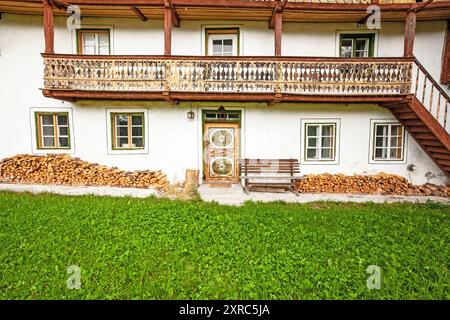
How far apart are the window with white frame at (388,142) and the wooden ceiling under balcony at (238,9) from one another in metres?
Answer: 4.22

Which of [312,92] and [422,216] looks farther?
[312,92]

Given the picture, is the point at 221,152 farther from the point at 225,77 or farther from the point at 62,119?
the point at 62,119

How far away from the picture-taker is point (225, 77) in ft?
29.1

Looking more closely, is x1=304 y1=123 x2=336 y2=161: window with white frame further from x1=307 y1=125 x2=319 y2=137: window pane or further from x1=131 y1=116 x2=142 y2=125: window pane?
x1=131 y1=116 x2=142 y2=125: window pane

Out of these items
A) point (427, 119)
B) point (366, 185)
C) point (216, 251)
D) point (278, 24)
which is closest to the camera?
point (216, 251)

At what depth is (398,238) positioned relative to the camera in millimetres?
5207

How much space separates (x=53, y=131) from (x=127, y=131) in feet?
9.95

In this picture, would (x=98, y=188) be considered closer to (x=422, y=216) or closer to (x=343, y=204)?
(x=343, y=204)

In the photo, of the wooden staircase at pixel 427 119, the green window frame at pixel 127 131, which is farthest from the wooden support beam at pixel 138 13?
the wooden staircase at pixel 427 119

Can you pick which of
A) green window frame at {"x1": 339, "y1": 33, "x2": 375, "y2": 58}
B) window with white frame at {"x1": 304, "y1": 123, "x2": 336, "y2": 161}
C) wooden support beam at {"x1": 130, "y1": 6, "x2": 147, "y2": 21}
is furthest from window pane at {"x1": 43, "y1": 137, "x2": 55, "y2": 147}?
Result: green window frame at {"x1": 339, "y1": 33, "x2": 375, "y2": 58}

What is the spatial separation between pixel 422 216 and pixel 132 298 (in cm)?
725

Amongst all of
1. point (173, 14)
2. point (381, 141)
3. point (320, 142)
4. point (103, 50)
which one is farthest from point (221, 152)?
point (381, 141)

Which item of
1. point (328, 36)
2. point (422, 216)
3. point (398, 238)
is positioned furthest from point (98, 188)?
point (328, 36)

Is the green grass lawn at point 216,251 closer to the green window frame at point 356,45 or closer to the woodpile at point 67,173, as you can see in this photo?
the woodpile at point 67,173
